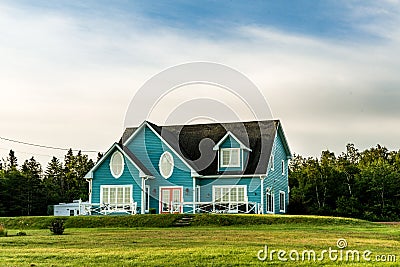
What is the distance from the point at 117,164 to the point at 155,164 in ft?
7.79

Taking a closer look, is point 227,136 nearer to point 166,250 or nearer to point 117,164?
point 117,164

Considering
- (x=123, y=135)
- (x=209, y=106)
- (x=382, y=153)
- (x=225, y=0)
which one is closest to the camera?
(x=225, y=0)

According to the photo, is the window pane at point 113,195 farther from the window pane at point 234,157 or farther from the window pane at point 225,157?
the window pane at point 234,157

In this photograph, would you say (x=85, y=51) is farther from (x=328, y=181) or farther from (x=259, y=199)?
(x=328, y=181)

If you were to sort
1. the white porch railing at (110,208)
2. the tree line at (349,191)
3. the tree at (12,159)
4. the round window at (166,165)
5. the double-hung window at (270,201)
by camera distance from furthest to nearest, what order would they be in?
the tree at (12,159) → the tree line at (349,191) → the double-hung window at (270,201) → the round window at (166,165) → the white porch railing at (110,208)

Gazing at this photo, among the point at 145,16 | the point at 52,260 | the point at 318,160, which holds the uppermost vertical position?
the point at 145,16

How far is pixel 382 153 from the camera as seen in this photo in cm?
6222

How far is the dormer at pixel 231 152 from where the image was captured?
129 ft

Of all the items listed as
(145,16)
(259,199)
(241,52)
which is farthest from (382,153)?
(145,16)

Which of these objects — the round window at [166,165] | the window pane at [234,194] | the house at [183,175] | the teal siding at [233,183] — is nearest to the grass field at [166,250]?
the teal siding at [233,183]

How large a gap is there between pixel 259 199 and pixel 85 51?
1538 centimetres

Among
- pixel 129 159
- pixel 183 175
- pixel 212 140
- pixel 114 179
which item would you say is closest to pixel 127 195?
pixel 114 179

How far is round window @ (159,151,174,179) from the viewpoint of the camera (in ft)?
130

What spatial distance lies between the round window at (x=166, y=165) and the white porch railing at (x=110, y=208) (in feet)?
9.63
